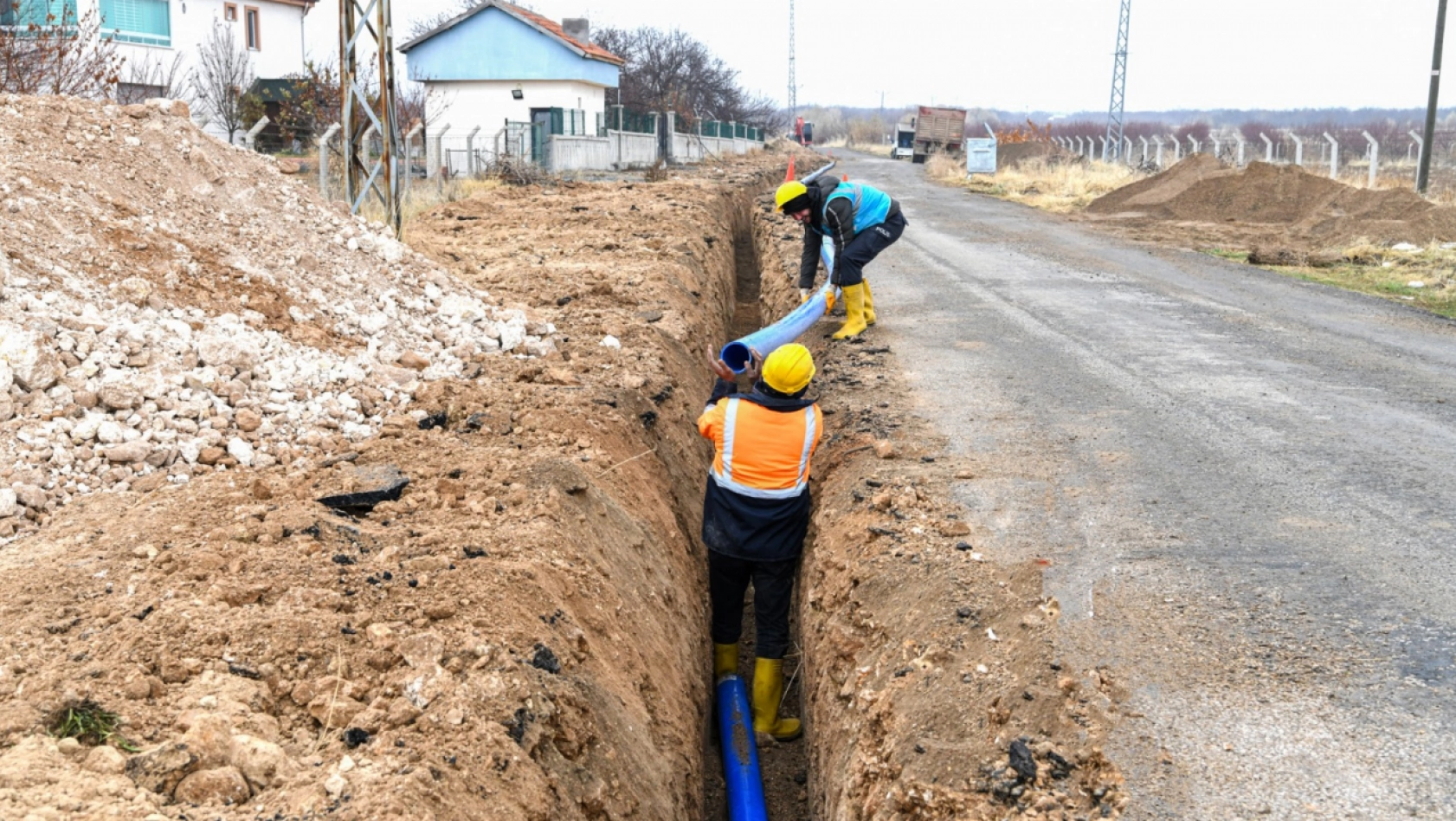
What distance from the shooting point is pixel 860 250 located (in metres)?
9.42

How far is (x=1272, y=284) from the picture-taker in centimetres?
1343

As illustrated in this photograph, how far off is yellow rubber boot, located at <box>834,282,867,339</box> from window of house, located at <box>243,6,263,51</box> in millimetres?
33328

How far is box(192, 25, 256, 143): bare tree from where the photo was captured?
30.8 metres

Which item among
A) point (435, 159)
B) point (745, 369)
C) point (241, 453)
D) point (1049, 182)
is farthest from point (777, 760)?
point (1049, 182)

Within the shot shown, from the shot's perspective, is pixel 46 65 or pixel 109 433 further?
pixel 46 65

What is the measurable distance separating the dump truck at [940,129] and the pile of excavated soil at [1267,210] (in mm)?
26184

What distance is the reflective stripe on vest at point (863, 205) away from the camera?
9.52 metres

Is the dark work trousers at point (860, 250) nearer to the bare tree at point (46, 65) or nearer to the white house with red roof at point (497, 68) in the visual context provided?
the bare tree at point (46, 65)

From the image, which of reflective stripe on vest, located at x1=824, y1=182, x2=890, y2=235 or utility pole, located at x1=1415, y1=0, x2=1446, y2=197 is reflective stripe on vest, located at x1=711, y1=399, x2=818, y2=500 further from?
utility pole, located at x1=1415, y1=0, x2=1446, y2=197

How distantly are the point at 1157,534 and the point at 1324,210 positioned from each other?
17.8 meters

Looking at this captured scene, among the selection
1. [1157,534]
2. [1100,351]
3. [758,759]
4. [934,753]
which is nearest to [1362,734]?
[934,753]

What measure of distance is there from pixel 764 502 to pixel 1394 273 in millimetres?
11684

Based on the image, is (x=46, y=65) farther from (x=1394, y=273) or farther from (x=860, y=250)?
(x=1394, y=273)

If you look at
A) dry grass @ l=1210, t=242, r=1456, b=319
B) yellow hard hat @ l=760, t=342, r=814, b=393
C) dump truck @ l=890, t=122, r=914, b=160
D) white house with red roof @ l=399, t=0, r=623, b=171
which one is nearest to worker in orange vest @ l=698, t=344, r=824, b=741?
yellow hard hat @ l=760, t=342, r=814, b=393
